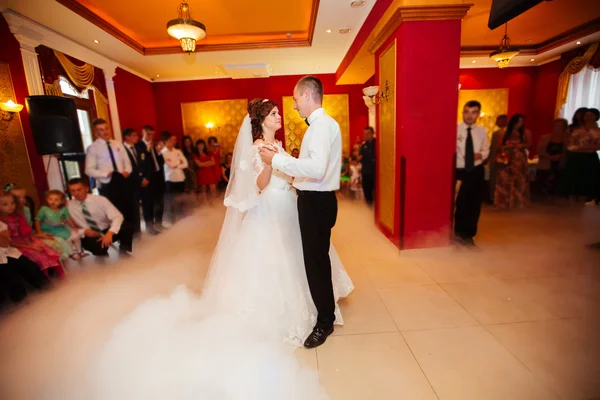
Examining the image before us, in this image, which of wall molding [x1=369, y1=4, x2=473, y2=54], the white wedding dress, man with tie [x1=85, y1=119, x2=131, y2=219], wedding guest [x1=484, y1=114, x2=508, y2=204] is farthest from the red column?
man with tie [x1=85, y1=119, x2=131, y2=219]

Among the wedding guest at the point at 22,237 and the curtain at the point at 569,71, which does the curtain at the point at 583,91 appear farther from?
the wedding guest at the point at 22,237

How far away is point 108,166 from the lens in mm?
3922

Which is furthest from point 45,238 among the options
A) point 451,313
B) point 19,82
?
point 451,313

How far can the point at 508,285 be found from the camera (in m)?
2.54

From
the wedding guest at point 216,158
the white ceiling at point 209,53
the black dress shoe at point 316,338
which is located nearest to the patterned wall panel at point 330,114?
the white ceiling at point 209,53

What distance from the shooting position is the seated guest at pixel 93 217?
120 inches

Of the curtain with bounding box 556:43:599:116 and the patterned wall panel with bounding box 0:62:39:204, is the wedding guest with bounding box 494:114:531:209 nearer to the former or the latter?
the curtain with bounding box 556:43:599:116

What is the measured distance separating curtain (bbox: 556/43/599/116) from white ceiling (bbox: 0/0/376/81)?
534 cm

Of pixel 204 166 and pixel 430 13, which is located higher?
pixel 430 13

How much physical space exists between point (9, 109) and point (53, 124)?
528 mm

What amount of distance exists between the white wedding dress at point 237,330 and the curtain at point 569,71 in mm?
8214

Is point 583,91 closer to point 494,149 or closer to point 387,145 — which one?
point 494,149

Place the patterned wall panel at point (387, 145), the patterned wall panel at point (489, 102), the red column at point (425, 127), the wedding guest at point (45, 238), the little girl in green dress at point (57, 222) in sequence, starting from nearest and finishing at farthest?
1. the wedding guest at point (45, 238)
2. the little girl in green dress at point (57, 222)
3. the red column at point (425, 127)
4. the patterned wall panel at point (387, 145)
5. the patterned wall panel at point (489, 102)

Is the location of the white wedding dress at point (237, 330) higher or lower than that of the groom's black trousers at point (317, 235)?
lower
